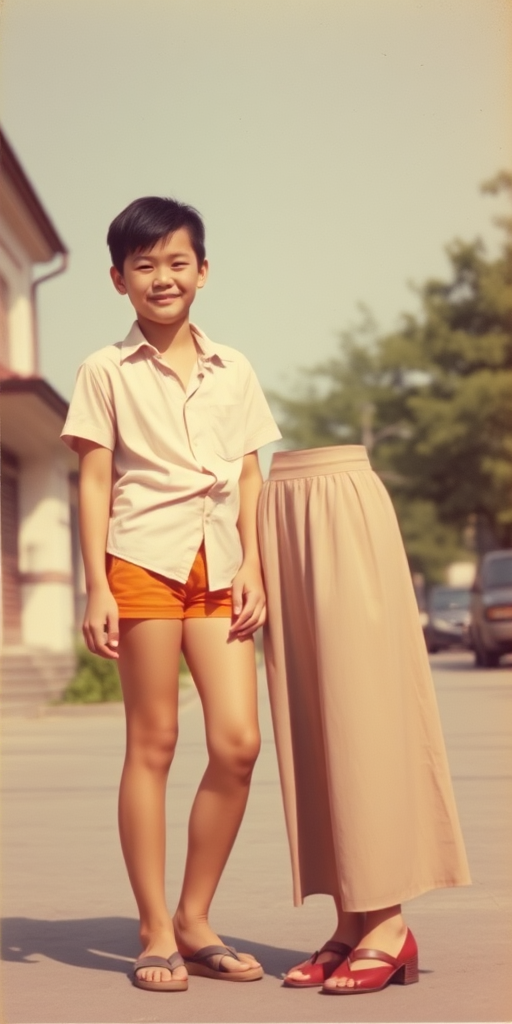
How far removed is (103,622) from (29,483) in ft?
72.9

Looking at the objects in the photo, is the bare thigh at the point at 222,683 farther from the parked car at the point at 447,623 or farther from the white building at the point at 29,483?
the parked car at the point at 447,623

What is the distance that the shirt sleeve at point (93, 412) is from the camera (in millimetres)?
4668

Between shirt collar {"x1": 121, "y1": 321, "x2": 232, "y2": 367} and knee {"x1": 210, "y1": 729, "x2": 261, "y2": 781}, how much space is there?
102 centimetres

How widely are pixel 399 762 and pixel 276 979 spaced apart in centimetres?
70

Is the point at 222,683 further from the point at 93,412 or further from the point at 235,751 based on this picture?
Answer: the point at 93,412

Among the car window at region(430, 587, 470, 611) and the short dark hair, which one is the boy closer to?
the short dark hair

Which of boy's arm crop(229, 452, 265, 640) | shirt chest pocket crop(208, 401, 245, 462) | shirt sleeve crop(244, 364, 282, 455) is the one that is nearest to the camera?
boy's arm crop(229, 452, 265, 640)

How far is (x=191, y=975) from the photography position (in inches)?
185

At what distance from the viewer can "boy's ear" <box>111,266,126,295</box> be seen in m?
4.80

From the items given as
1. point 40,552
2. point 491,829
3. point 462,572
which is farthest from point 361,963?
point 462,572

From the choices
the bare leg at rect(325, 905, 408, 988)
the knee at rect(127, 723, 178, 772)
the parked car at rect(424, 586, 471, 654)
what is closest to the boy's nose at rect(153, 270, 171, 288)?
the knee at rect(127, 723, 178, 772)

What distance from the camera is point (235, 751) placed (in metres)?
4.60

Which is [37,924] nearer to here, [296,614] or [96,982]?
[96,982]

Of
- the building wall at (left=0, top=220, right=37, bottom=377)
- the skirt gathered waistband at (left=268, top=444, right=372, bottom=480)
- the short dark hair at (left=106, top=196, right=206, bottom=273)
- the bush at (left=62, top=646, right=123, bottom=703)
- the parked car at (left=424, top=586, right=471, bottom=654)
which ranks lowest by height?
the skirt gathered waistband at (left=268, top=444, right=372, bottom=480)
